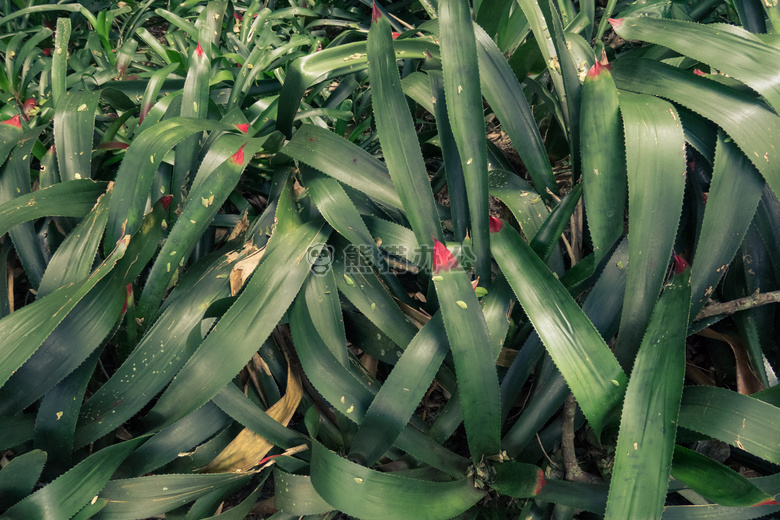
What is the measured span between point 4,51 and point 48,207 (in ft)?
3.08

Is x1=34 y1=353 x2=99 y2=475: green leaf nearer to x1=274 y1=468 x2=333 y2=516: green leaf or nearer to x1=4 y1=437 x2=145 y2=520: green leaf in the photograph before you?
x1=4 y1=437 x2=145 y2=520: green leaf

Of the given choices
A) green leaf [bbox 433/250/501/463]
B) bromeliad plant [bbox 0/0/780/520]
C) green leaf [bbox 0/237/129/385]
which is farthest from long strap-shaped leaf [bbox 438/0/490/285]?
green leaf [bbox 0/237/129/385]

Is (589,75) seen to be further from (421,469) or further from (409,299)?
(421,469)

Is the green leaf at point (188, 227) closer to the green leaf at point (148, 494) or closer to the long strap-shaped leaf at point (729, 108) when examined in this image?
the green leaf at point (148, 494)

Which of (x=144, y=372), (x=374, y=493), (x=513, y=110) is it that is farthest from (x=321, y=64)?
(x=374, y=493)

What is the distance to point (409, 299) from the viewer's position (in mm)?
809

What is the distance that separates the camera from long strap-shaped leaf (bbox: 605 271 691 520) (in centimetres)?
54

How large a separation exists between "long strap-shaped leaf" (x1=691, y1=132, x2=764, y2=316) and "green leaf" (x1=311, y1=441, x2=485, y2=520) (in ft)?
1.47

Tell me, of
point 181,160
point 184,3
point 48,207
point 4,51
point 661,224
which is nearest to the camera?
point 661,224

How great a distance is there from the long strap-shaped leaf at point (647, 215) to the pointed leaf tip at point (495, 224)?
0.55ft

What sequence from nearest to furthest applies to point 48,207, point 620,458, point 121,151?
point 620,458 < point 48,207 < point 121,151

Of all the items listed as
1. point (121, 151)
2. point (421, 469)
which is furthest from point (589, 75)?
point (121, 151)

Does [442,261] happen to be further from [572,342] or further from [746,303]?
[746,303]

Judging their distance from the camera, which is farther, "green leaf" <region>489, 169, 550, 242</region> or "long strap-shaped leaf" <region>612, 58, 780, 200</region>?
"green leaf" <region>489, 169, 550, 242</region>
